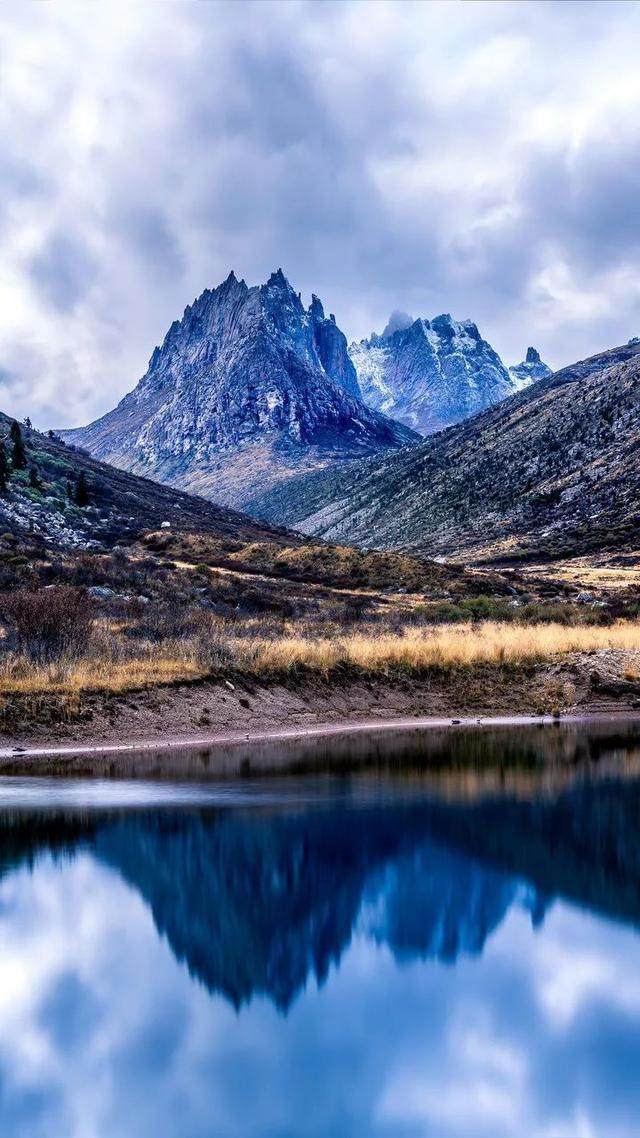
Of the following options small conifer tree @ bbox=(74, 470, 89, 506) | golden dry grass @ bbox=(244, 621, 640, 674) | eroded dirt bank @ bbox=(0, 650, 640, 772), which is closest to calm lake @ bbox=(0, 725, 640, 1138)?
eroded dirt bank @ bbox=(0, 650, 640, 772)

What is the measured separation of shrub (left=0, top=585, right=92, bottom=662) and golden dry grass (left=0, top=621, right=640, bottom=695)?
816 millimetres

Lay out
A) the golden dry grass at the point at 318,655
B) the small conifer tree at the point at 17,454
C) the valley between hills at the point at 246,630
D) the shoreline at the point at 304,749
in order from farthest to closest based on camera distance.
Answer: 1. the small conifer tree at the point at 17,454
2. the valley between hills at the point at 246,630
3. the golden dry grass at the point at 318,655
4. the shoreline at the point at 304,749

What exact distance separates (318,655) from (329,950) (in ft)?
66.7

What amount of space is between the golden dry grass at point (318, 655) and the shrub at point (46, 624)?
82cm

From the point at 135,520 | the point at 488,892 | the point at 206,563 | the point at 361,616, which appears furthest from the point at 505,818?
the point at 135,520

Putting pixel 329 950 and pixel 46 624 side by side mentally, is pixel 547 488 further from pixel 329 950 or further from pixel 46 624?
pixel 329 950

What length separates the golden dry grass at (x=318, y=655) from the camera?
28.9 meters

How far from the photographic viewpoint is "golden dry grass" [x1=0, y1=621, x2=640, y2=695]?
28938 mm

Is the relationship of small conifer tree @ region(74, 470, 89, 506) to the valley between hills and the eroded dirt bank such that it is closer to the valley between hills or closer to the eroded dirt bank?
the valley between hills

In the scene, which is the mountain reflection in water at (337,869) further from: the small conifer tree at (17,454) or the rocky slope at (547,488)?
the rocky slope at (547,488)

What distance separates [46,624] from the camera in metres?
31.7

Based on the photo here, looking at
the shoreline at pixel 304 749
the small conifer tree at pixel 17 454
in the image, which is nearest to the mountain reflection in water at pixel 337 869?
the shoreline at pixel 304 749

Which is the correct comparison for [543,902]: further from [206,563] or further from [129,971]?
[206,563]

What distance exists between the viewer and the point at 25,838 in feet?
61.2
